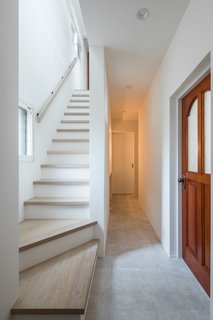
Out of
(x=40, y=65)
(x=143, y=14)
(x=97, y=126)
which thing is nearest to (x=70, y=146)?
(x=97, y=126)

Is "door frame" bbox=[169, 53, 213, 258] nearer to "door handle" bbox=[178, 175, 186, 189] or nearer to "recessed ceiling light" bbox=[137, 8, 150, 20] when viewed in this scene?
"door handle" bbox=[178, 175, 186, 189]

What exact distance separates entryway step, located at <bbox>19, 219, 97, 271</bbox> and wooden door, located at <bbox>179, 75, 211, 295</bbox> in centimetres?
105

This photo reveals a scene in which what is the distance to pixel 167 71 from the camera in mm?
2586

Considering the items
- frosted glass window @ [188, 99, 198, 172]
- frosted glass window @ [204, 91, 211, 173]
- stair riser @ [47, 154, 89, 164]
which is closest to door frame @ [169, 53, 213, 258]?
frosted glass window @ [188, 99, 198, 172]

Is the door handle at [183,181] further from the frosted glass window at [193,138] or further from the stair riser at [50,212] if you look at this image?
the stair riser at [50,212]

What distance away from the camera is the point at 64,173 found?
298 cm

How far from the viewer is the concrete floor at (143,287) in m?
1.55

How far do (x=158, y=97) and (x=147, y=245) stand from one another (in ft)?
6.97

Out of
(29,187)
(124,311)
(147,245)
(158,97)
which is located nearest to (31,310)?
(124,311)

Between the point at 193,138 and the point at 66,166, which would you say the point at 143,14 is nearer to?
the point at 193,138

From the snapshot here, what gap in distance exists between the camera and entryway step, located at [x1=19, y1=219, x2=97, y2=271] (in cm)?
171

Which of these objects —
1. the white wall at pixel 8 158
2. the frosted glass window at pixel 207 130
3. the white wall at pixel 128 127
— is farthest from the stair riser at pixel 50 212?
the white wall at pixel 128 127

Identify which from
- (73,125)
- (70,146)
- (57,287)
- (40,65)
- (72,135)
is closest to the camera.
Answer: (57,287)

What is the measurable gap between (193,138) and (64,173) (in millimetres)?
1766
